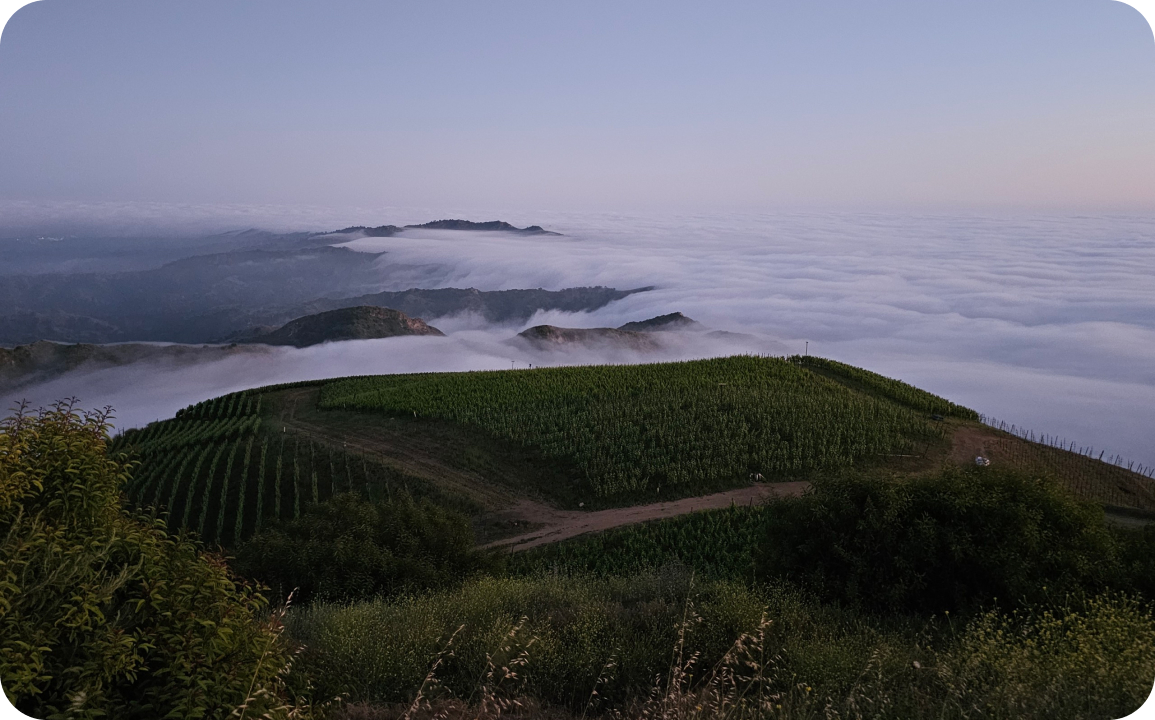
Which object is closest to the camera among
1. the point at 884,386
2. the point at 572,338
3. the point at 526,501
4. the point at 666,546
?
the point at 666,546

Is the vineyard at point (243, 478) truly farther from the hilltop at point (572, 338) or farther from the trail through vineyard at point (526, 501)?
the hilltop at point (572, 338)

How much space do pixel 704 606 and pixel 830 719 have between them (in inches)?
156

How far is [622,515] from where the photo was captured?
2398 centimetres

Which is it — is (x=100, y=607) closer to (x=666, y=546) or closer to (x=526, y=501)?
(x=666, y=546)

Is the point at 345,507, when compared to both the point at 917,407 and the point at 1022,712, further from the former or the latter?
the point at 917,407

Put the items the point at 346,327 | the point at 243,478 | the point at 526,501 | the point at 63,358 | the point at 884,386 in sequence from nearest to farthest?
the point at 526,501 < the point at 243,478 < the point at 884,386 < the point at 63,358 < the point at 346,327

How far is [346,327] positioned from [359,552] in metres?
128

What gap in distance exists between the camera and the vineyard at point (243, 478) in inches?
970

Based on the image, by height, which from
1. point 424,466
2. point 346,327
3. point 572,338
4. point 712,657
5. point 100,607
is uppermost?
point 100,607

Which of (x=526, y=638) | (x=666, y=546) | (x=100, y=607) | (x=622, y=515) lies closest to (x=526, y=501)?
(x=622, y=515)

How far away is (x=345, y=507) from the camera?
16.6 m

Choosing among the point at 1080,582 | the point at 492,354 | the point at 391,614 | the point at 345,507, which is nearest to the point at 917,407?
the point at 1080,582

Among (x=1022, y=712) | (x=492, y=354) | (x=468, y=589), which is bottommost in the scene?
(x=492, y=354)

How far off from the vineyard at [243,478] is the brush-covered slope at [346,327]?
102798mm
